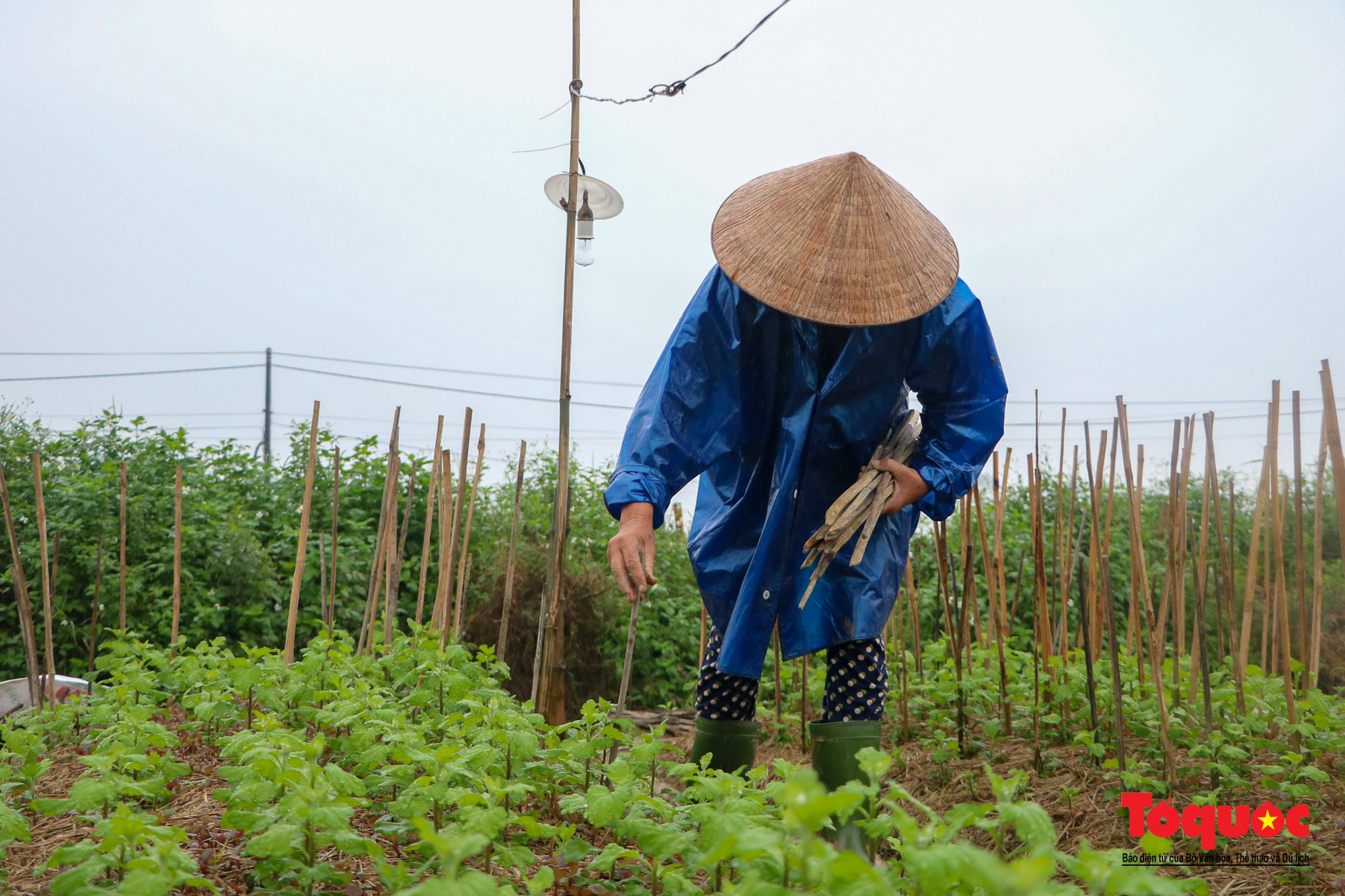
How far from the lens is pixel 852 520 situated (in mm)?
1863

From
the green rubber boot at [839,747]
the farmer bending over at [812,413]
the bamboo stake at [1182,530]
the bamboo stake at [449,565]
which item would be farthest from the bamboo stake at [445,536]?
the bamboo stake at [1182,530]

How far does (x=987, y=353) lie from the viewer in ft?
6.49

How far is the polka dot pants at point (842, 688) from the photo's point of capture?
1874 millimetres

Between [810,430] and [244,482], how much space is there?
4622 millimetres

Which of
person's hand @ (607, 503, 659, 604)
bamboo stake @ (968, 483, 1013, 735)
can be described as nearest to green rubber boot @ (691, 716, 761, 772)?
person's hand @ (607, 503, 659, 604)

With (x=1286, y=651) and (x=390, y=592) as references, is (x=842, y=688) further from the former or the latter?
(x=390, y=592)

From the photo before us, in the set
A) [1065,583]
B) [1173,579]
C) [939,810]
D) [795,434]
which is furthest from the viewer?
[1173,579]

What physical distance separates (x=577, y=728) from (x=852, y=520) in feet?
2.51

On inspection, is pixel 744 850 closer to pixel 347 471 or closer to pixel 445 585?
pixel 445 585

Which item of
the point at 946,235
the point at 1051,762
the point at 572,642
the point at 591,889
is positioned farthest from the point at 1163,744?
the point at 572,642

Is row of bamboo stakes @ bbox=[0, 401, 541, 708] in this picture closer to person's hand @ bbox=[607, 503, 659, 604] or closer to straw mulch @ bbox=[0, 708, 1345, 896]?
straw mulch @ bbox=[0, 708, 1345, 896]

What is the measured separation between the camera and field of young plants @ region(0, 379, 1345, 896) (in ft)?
3.82

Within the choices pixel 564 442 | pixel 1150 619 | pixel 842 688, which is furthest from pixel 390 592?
pixel 1150 619

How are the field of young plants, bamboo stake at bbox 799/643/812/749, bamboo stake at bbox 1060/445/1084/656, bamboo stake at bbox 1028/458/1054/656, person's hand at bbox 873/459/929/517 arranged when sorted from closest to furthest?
the field of young plants, person's hand at bbox 873/459/929/517, bamboo stake at bbox 1028/458/1054/656, bamboo stake at bbox 1060/445/1084/656, bamboo stake at bbox 799/643/812/749
